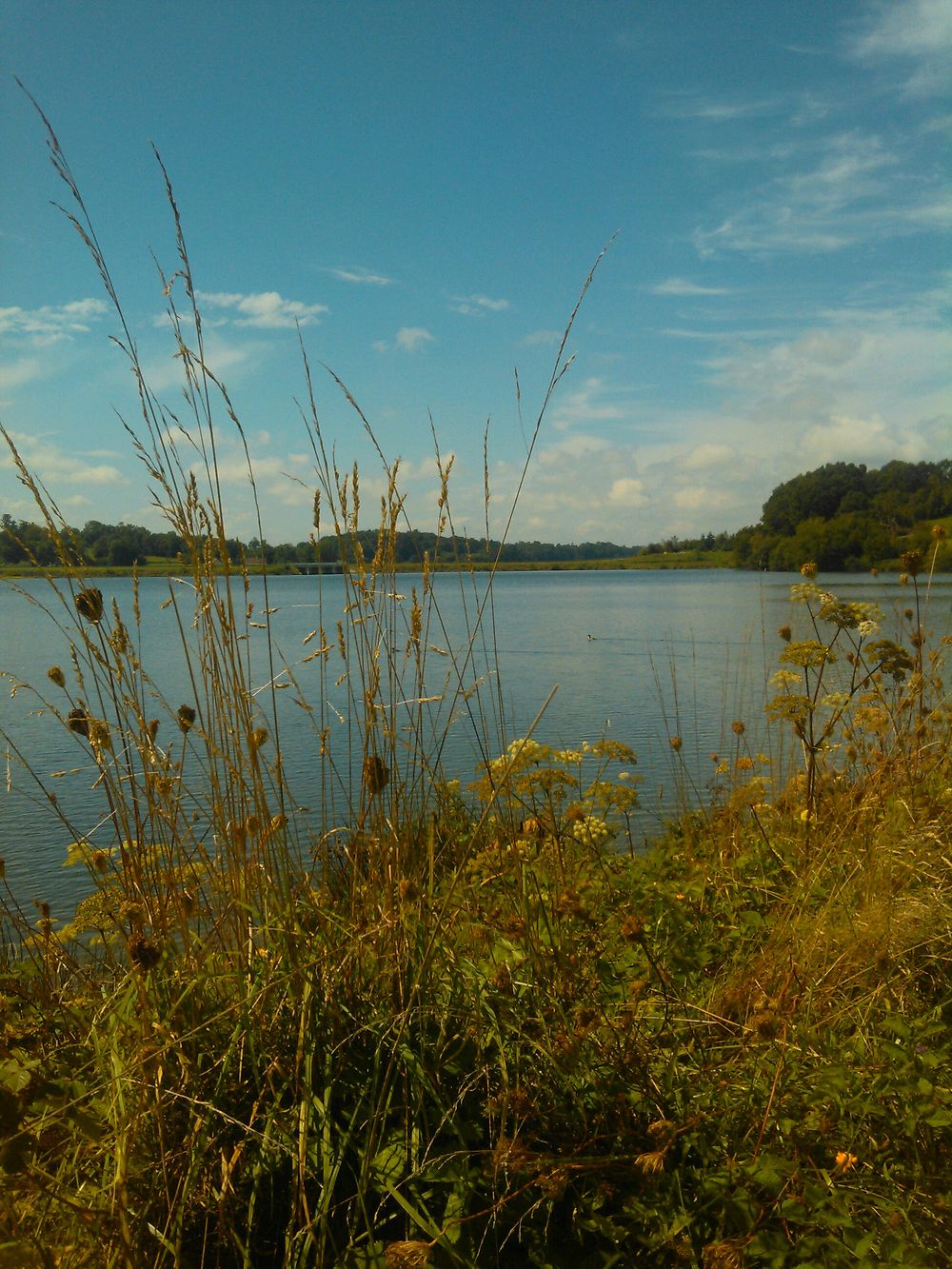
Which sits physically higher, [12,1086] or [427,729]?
[12,1086]

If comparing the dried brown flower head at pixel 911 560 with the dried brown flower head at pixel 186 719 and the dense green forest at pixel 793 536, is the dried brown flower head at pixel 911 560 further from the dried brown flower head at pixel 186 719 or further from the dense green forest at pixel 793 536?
the dried brown flower head at pixel 186 719

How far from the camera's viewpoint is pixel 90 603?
1.95m

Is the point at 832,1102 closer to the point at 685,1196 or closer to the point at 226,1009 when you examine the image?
the point at 685,1196

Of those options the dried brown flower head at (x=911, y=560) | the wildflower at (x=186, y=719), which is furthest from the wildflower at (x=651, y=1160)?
the dried brown flower head at (x=911, y=560)

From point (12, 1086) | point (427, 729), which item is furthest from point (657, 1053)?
point (427, 729)

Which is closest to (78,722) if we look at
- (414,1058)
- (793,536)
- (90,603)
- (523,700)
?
(90,603)

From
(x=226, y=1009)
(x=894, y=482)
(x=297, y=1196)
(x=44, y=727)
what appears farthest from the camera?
(x=894, y=482)

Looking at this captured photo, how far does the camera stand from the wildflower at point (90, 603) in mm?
1938

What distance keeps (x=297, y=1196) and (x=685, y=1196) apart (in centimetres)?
67

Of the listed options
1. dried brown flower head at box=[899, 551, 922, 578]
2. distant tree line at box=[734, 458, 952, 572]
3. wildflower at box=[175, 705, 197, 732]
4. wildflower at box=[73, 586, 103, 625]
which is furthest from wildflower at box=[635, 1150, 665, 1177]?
distant tree line at box=[734, 458, 952, 572]

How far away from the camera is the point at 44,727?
983cm

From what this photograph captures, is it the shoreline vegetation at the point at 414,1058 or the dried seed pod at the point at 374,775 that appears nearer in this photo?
the shoreline vegetation at the point at 414,1058

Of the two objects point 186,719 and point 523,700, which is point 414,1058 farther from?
point 523,700

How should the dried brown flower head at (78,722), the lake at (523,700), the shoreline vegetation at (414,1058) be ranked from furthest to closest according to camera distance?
the lake at (523,700) → the dried brown flower head at (78,722) → the shoreline vegetation at (414,1058)
